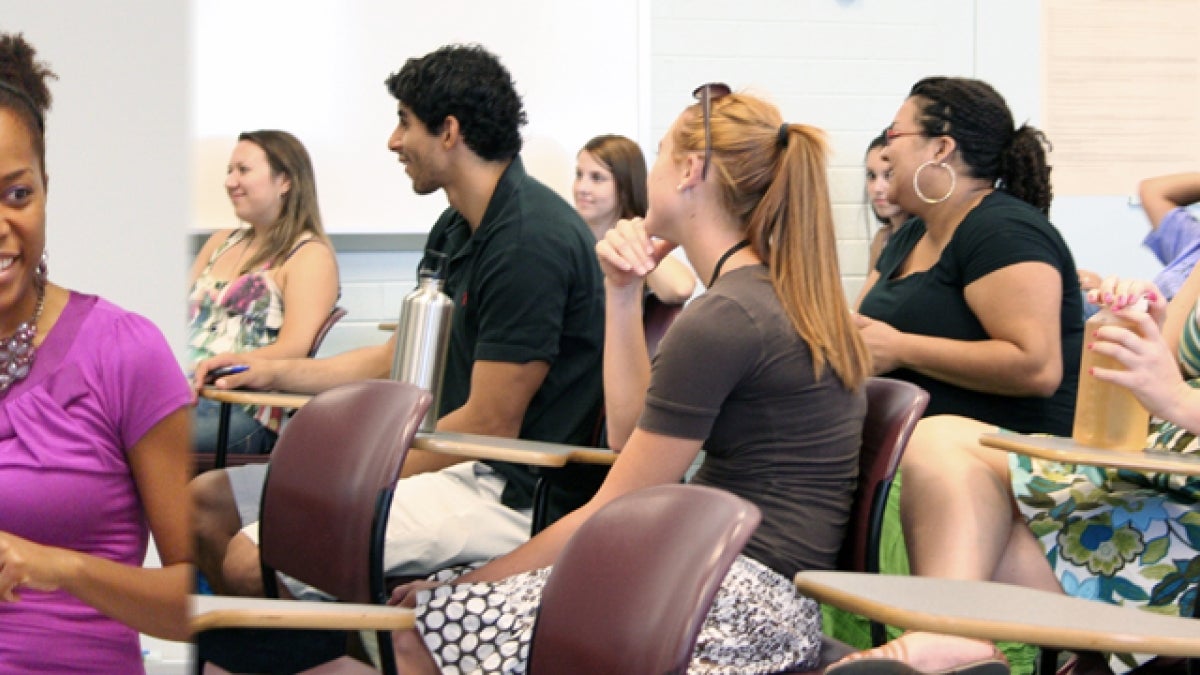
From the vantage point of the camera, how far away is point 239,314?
3.17 meters

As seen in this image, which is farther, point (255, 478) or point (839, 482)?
point (255, 478)

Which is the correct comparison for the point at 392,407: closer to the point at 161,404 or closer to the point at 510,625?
the point at 510,625

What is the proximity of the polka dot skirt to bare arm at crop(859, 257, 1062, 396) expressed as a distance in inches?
34.4

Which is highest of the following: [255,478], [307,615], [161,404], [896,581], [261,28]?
[261,28]

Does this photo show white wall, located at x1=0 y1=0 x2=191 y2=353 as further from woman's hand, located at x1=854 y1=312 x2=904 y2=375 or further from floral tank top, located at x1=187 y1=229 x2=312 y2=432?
floral tank top, located at x1=187 y1=229 x2=312 y2=432

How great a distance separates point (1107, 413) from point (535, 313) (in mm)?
951

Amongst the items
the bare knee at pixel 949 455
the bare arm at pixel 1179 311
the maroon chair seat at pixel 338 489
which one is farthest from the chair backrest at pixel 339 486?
the bare arm at pixel 1179 311

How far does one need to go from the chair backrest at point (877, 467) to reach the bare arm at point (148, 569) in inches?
52.0

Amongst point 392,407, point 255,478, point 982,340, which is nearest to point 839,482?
point 392,407

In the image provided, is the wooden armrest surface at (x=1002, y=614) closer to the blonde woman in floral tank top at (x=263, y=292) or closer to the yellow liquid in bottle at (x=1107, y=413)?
the yellow liquid in bottle at (x=1107, y=413)

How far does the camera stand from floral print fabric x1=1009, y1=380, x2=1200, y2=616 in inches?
73.4

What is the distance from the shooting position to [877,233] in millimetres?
4484

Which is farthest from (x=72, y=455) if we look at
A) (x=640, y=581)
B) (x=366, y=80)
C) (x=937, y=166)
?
(x=366, y=80)

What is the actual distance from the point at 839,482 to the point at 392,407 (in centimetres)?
60
